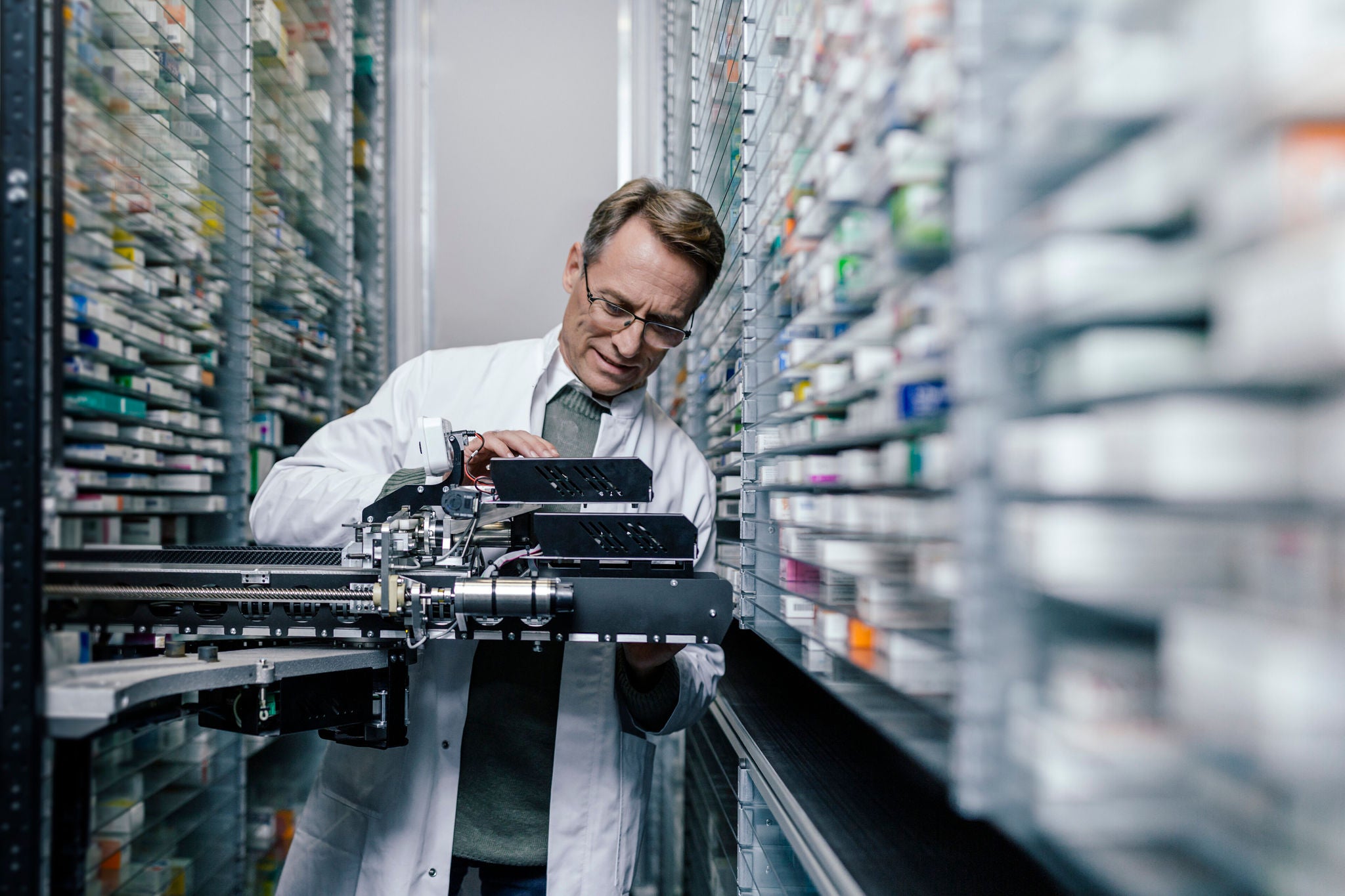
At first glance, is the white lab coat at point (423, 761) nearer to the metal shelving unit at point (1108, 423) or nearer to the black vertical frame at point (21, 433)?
the black vertical frame at point (21, 433)

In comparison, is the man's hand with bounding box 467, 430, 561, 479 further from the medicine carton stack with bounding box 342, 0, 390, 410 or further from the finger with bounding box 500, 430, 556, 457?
the medicine carton stack with bounding box 342, 0, 390, 410

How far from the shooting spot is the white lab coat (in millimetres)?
1570

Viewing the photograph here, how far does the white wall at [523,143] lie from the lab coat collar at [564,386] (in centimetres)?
138

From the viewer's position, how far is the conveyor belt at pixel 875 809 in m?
1.04

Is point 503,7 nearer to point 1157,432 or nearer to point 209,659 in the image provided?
point 209,659

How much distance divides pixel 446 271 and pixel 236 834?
6.73ft

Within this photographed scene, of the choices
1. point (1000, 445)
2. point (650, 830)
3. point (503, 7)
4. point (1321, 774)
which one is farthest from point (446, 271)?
point (1321, 774)

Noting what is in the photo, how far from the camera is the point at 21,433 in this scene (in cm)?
94

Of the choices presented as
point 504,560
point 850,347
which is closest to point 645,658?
point 504,560

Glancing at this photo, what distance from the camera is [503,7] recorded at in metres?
3.29

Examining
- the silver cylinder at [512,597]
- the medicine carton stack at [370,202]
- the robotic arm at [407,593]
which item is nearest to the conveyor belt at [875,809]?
the robotic arm at [407,593]

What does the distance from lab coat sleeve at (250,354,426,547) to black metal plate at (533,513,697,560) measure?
0.47 m

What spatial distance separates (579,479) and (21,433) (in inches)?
25.0

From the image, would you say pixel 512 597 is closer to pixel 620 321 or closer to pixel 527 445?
pixel 527 445
